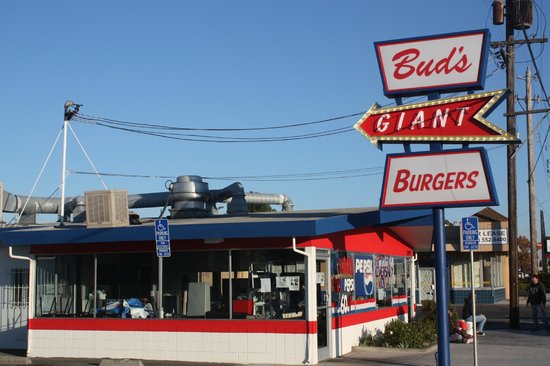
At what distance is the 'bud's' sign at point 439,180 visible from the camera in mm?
13844

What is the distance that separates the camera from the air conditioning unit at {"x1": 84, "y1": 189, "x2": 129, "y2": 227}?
62.1 feet

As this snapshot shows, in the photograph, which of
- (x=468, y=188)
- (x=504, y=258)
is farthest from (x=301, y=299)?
(x=504, y=258)

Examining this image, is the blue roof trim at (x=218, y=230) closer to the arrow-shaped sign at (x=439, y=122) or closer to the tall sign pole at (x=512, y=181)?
the arrow-shaped sign at (x=439, y=122)

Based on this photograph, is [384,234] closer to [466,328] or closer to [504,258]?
[466,328]

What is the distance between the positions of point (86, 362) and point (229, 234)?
4714 millimetres

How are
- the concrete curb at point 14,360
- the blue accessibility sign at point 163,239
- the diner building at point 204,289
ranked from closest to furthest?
the blue accessibility sign at point 163,239, the diner building at point 204,289, the concrete curb at point 14,360

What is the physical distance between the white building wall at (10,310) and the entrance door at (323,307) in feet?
27.7

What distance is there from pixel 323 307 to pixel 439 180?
15.8ft

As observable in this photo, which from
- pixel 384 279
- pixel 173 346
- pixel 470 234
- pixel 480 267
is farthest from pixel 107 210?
pixel 480 267

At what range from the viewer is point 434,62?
14.3 m

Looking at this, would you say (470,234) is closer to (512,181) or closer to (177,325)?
(177,325)

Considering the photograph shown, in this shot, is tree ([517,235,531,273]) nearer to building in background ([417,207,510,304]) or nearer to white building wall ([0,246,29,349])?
building in background ([417,207,510,304])

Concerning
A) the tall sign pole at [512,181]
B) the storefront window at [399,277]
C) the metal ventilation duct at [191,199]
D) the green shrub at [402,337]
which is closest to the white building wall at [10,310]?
the metal ventilation duct at [191,199]

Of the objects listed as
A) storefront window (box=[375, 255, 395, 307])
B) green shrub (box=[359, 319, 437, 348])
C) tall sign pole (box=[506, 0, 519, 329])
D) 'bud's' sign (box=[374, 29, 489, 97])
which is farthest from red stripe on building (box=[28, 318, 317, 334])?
tall sign pole (box=[506, 0, 519, 329])
